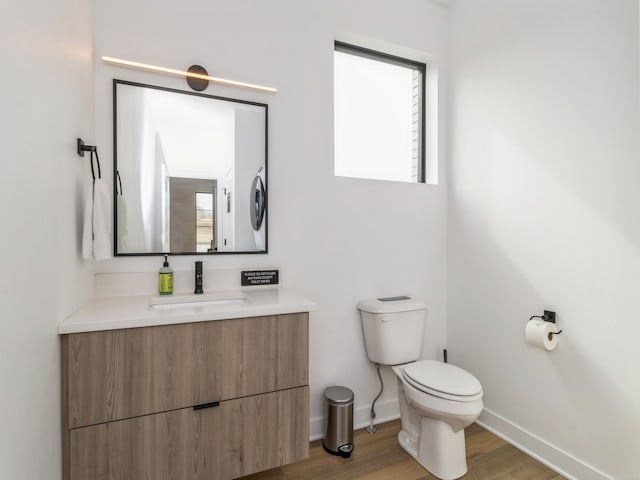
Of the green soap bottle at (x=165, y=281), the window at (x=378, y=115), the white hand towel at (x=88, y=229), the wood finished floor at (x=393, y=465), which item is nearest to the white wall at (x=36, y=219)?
the white hand towel at (x=88, y=229)

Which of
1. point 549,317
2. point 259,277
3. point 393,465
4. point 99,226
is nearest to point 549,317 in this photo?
point 549,317

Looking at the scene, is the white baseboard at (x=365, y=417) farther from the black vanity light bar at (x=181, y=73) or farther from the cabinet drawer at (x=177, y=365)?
the black vanity light bar at (x=181, y=73)

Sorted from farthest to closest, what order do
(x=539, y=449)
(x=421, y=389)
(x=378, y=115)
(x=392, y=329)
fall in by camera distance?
(x=378, y=115) → (x=392, y=329) → (x=539, y=449) → (x=421, y=389)

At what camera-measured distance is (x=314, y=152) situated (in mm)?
2018

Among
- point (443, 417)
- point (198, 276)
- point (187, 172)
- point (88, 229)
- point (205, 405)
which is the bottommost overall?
point (443, 417)

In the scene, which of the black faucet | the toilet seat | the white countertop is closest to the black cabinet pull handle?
the white countertop

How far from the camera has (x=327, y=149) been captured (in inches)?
80.8

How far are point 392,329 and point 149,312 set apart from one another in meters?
1.33

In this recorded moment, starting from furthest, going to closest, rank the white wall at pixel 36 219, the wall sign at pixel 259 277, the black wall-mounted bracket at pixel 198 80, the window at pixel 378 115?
the window at pixel 378 115, the wall sign at pixel 259 277, the black wall-mounted bracket at pixel 198 80, the white wall at pixel 36 219

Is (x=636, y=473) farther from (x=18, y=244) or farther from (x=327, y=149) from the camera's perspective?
(x=18, y=244)

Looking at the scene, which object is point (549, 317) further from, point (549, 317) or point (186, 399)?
point (186, 399)

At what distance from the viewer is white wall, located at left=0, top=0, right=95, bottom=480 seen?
80 centimetres

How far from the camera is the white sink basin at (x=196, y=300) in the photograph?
5.20ft

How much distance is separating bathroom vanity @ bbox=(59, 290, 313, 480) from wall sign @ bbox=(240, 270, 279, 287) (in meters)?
0.36
